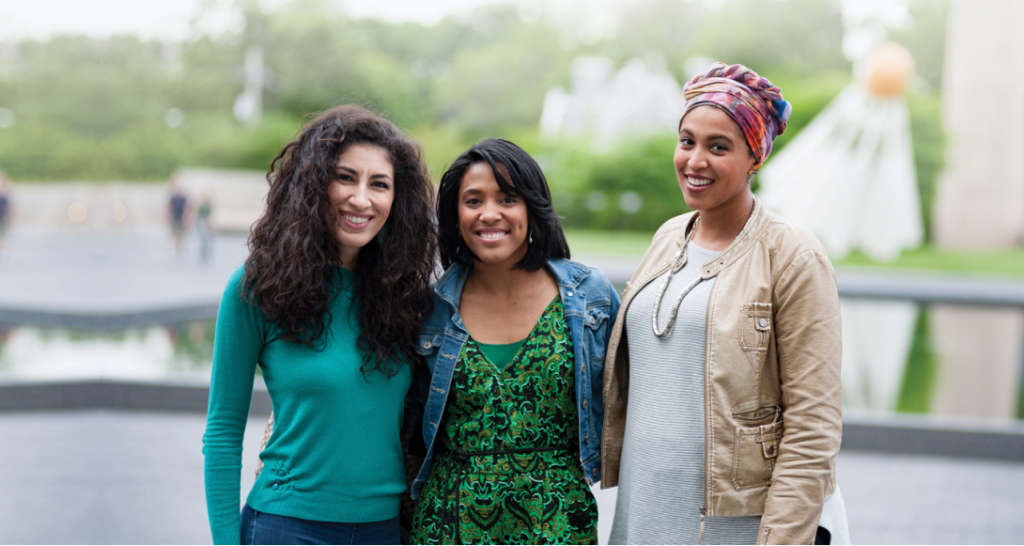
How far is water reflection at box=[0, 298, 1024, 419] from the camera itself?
745cm

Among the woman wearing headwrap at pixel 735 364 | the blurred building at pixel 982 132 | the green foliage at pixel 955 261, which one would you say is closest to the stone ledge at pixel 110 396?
the woman wearing headwrap at pixel 735 364

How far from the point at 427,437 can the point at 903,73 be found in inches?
824

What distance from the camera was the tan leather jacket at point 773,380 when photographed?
6.32 ft

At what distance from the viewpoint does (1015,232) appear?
26438 millimetres

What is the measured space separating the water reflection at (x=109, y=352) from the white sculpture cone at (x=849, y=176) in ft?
50.7

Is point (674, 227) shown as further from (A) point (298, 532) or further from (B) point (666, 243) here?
(A) point (298, 532)

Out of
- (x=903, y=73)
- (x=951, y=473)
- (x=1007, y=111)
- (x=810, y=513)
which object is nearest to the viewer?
(x=810, y=513)

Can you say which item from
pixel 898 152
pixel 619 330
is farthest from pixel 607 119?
pixel 619 330

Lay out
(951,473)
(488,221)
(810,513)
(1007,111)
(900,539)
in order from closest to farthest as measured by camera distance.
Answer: (810,513)
(488,221)
(900,539)
(951,473)
(1007,111)

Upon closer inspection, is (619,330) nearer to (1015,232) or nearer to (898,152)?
(898,152)

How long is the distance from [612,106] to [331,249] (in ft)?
102

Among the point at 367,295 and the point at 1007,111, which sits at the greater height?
the point at 1007,111

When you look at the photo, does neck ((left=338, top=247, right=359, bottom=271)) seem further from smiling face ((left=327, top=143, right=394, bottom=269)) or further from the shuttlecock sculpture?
the shuttlecock sculpture

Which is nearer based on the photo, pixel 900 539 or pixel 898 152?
pixel 900 539
